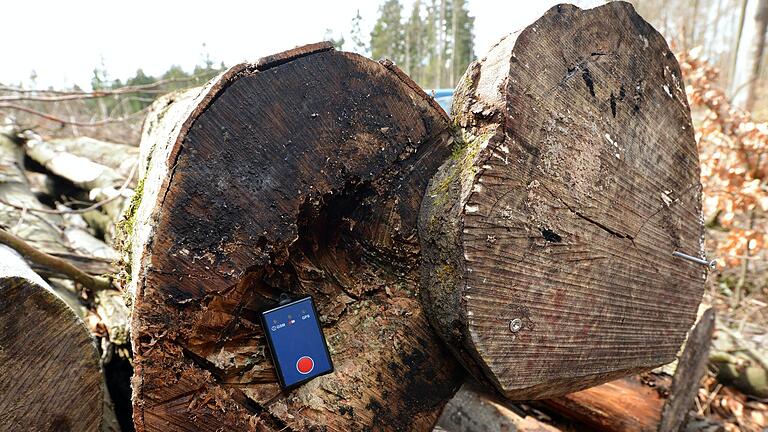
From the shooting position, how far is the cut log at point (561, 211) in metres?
1.18

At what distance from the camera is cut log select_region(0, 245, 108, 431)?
1223mm

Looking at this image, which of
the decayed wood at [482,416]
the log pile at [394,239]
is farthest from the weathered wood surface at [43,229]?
the decayed wood at [482,416]

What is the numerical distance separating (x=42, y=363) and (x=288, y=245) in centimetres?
80

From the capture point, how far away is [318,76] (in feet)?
3.78

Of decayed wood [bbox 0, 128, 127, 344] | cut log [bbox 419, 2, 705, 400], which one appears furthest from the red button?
decayed wood [bbox 0, 128, 127, 344]

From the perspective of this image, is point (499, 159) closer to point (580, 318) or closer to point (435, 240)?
Result: point (435, 240)

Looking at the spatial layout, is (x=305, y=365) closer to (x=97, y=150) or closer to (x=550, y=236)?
(x=550, y=236)

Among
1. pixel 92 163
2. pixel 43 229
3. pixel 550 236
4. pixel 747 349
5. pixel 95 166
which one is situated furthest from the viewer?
pixel 92 163

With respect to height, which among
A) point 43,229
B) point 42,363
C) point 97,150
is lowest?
point 42,363

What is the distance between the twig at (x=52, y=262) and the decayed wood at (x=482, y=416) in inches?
71.4

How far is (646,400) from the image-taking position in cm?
227

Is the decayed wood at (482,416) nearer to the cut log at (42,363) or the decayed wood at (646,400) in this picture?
the decayed wood at (646,400)

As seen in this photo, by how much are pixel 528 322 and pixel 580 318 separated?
0.22 metres

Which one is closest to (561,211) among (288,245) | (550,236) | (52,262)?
(550,236)
